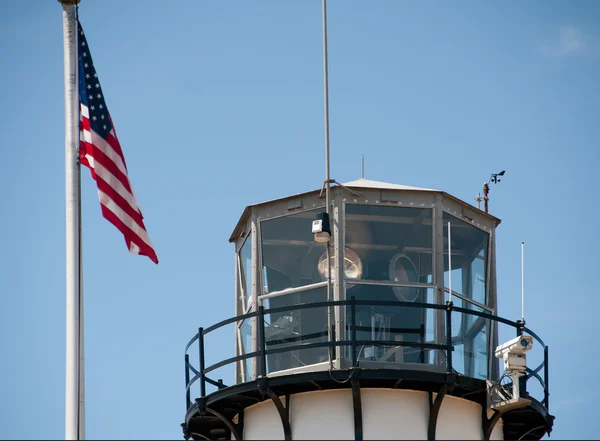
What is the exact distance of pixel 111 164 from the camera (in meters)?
22.3

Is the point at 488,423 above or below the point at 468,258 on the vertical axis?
below

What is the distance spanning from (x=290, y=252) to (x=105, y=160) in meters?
4.42

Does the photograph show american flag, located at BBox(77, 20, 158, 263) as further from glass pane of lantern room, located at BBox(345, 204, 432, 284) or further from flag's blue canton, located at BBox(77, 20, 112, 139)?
glass pane of lantern room, located at BBox(345, 204, 432, 284)

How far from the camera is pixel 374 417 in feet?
78.8

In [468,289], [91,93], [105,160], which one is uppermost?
[91,93]

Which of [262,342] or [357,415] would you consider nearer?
[262,342]

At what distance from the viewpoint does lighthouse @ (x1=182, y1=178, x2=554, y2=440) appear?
23.9m

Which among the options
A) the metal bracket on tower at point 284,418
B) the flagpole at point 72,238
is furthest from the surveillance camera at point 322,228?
the flagpole at point 72,238

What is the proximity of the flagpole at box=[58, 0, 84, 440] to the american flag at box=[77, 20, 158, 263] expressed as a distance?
0.91 ft

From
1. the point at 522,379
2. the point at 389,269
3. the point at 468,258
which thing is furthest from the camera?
the point at 468,258

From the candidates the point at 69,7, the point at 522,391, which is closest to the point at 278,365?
the point at 522,391

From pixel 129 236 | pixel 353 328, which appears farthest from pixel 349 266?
pixel 129 236

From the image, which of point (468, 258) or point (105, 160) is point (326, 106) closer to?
point (468, 258)

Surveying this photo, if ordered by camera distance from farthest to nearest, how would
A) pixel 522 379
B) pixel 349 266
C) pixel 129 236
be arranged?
pixel 349 266 < pixel 522 379 < pixel 129 236
